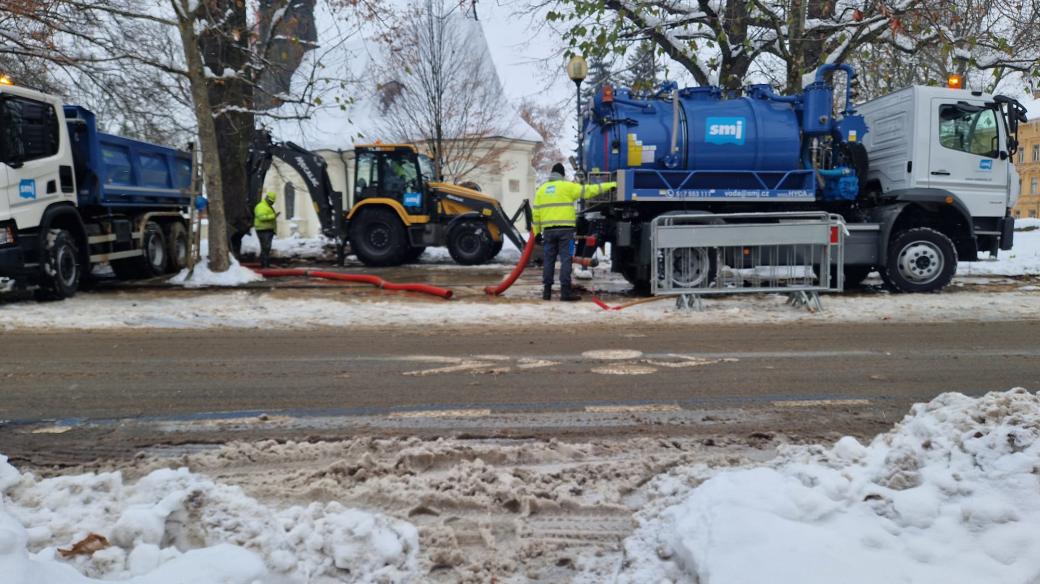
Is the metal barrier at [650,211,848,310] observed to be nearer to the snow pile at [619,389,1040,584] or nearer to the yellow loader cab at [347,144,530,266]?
the snow pile at [619,389,1040,584]

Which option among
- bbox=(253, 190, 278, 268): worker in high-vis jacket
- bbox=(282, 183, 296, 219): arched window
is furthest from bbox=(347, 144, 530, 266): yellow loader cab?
bbox=(282, 183, 296, 219): arched window

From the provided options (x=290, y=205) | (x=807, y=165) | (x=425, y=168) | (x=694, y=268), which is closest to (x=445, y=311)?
(x=694, y=268)

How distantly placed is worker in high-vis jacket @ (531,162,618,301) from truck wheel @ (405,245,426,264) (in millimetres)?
7930

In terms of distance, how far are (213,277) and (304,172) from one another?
5135mm

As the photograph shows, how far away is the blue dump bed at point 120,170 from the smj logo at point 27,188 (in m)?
1.81

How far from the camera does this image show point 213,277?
1405cm

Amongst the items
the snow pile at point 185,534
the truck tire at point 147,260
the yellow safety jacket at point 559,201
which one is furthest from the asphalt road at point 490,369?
the truck tire at point 147,260

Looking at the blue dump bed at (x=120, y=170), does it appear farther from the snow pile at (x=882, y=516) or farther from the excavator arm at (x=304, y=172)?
the snow pile at (x=882, y=516)

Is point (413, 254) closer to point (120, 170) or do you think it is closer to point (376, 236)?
point (376, 236)

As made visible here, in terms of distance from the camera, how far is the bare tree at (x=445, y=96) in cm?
2541

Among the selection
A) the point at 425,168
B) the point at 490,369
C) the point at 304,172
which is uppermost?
the point at 425,168

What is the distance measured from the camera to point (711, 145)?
1205 centimetres

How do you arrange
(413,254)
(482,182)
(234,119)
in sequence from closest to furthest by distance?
(234,119), (413,254), (482,182)

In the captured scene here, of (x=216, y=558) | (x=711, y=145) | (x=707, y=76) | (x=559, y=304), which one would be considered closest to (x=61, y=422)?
(x=216, y=558)
